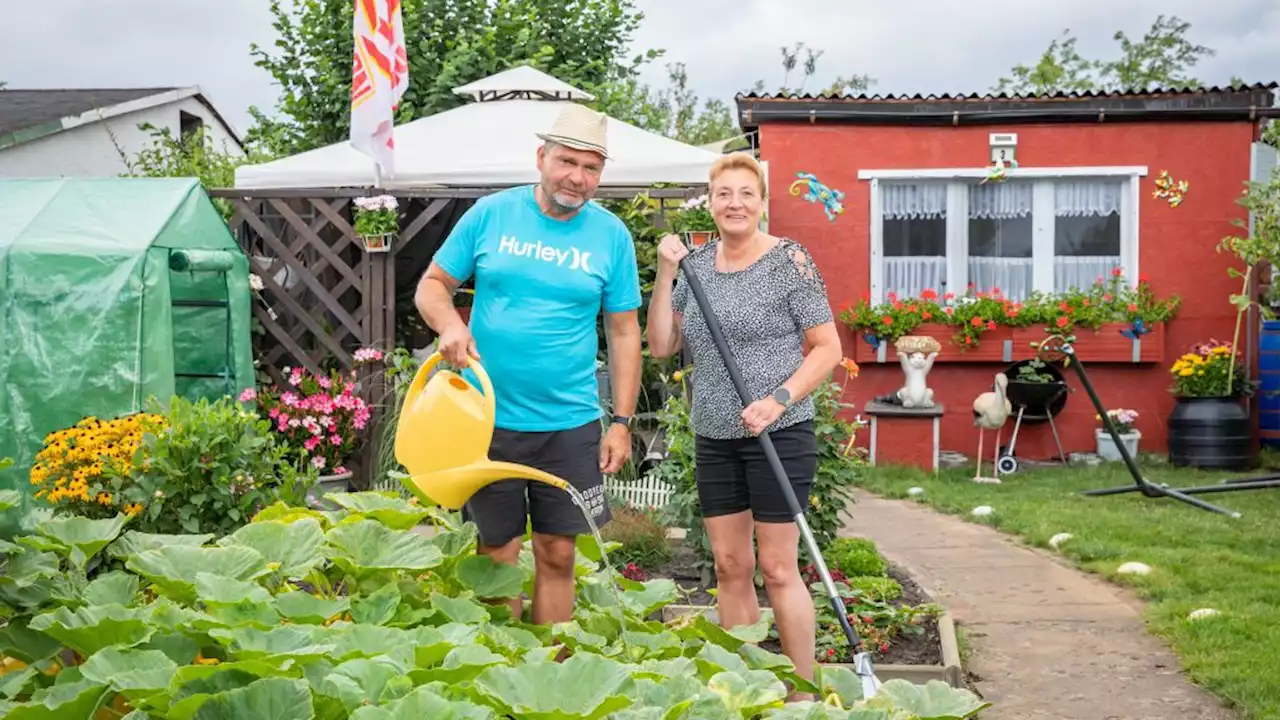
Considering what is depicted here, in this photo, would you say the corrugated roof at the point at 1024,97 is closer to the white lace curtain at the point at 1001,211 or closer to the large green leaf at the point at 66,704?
the white lace curtain at the point at 1001,211

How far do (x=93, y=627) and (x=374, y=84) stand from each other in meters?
6.05

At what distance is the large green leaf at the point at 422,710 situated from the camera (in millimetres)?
1946

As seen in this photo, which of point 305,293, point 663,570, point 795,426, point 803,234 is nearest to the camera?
point 795,426

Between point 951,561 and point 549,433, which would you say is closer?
point 549,433

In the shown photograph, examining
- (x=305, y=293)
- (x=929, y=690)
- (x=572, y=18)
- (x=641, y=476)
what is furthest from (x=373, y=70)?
(x=572, y=18)

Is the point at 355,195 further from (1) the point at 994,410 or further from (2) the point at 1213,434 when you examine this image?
(2) the point at 1213,434

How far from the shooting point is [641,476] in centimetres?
850

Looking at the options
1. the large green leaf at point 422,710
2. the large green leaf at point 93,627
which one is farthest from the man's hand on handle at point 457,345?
the large green leaf at point 422,710

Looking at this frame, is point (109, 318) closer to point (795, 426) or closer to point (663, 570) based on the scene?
point (663, 570)

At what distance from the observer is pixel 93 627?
7.95 ft

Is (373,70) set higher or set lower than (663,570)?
higher

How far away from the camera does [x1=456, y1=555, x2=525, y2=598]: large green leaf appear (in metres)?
3.22

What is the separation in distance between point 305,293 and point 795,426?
591 cm

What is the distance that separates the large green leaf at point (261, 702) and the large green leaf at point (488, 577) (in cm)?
119
